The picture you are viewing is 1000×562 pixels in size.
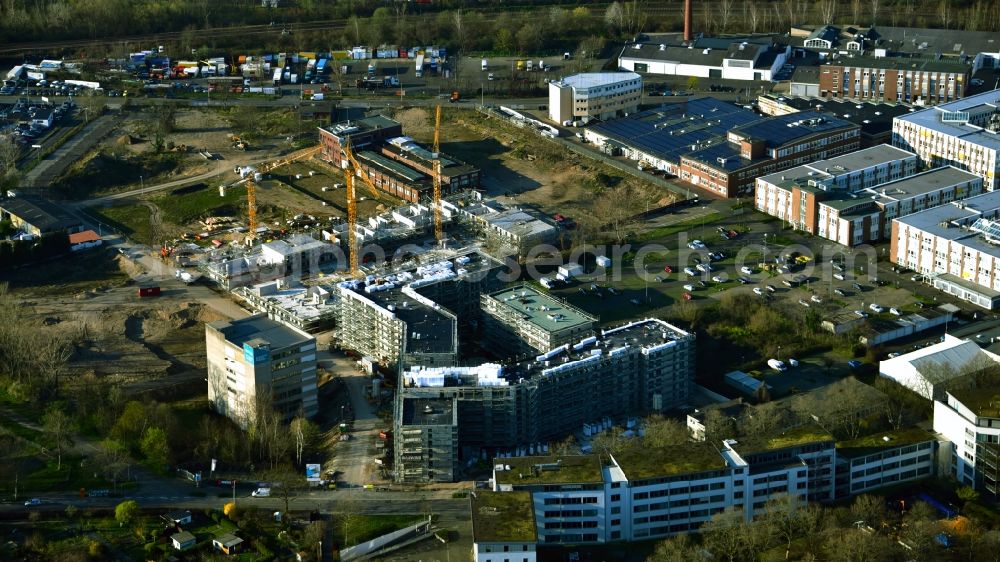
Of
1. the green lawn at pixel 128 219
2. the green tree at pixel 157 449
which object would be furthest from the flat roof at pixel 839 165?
the green tree at pixel 157 449

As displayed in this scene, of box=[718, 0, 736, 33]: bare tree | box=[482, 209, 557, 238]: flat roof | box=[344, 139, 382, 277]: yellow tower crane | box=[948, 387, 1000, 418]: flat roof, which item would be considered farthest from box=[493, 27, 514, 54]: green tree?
box=[948, 387, 1000, 418]: flat roof

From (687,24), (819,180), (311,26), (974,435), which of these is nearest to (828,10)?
(687,24)

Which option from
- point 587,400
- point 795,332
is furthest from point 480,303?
point 795,332

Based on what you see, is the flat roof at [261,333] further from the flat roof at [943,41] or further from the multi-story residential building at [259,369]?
the flat roof at [943,41]

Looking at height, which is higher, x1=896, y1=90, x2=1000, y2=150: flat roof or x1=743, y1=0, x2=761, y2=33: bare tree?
x1=743, y1=0, x2=761, y2=33: bare tree

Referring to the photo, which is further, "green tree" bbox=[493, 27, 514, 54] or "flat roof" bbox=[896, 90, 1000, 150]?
"green tree" bbox=[493, 27, 514, 54]

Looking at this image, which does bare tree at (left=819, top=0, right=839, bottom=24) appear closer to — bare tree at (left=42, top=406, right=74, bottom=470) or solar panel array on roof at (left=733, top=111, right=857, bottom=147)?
solar panel array on roof at (left=733, top=111, right=857, bottom=147)

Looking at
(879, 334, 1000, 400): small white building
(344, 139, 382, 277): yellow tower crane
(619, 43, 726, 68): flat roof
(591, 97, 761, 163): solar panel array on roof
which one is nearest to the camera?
(879, 334, 1000, 400): small white building
